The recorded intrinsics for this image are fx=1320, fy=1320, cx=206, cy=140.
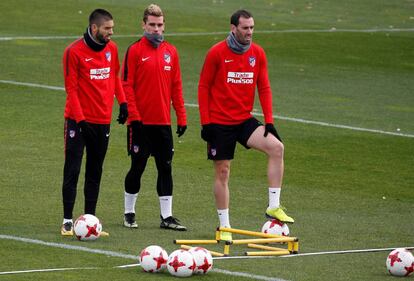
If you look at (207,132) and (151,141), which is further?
(151,141)

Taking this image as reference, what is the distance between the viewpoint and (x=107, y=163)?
20.0 meters

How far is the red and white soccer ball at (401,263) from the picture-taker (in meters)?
12.9

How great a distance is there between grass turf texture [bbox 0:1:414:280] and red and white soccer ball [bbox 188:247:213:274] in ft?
0.37

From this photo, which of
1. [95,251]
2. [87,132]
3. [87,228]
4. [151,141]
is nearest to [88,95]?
[87,132]

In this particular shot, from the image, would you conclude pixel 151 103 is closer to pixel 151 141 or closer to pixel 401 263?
pixel 151 141

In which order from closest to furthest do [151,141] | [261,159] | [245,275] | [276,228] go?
1. [245,275]
2. [276,228]
3. [151,141]
4. [261,159]

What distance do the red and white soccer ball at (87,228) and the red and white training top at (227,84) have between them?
5.89 feet

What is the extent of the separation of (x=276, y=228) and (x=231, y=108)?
1479 mm

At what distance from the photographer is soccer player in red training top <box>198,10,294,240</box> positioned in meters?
14.9

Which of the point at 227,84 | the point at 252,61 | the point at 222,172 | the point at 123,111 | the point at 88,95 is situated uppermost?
the point at 252,61

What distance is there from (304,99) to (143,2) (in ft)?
50.2

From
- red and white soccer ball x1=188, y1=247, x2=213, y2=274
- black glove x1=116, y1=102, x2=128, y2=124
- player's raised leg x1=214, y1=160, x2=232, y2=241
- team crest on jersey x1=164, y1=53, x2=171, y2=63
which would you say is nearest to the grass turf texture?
red and white soccer ball x1=188, y1=247, x2=213, y2=274

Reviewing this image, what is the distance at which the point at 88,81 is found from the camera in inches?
583

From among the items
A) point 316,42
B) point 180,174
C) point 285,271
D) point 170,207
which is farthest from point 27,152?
point 316,42
